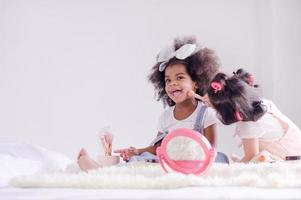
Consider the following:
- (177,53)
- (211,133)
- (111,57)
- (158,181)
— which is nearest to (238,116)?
(211,133)

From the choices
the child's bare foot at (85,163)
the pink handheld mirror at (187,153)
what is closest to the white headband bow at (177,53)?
the child's bare foot at (85,163)

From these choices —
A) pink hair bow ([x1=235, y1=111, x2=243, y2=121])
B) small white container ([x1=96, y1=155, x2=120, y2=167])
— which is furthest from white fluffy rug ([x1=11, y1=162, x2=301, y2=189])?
small white container ([x1=96, y1=155, x2=120, y2=167])

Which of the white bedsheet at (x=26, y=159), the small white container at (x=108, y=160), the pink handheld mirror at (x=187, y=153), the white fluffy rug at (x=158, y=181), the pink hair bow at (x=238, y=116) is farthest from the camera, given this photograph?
the small white container at (x=108, y=160)

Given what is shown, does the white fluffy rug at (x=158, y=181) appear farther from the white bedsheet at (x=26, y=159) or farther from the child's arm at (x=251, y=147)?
the child's arm at (x=251, y=147)

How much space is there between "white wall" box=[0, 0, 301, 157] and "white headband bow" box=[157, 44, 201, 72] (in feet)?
1.51

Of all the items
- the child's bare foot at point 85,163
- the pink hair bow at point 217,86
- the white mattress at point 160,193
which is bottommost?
the child's bare foot at point 85,163

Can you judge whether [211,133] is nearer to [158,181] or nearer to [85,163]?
[85,163]

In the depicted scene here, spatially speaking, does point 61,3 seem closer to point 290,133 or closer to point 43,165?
point 43,165

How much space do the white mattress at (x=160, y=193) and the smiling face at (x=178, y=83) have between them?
0.91 metres

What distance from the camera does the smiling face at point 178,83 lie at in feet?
5.31

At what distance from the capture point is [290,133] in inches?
57.1

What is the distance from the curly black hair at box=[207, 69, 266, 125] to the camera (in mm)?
1327

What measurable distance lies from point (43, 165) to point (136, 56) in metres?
0.97

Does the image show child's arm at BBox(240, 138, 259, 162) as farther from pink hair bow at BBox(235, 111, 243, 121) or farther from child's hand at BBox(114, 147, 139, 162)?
child's hand at BBox(114, 147, 139, 162)
